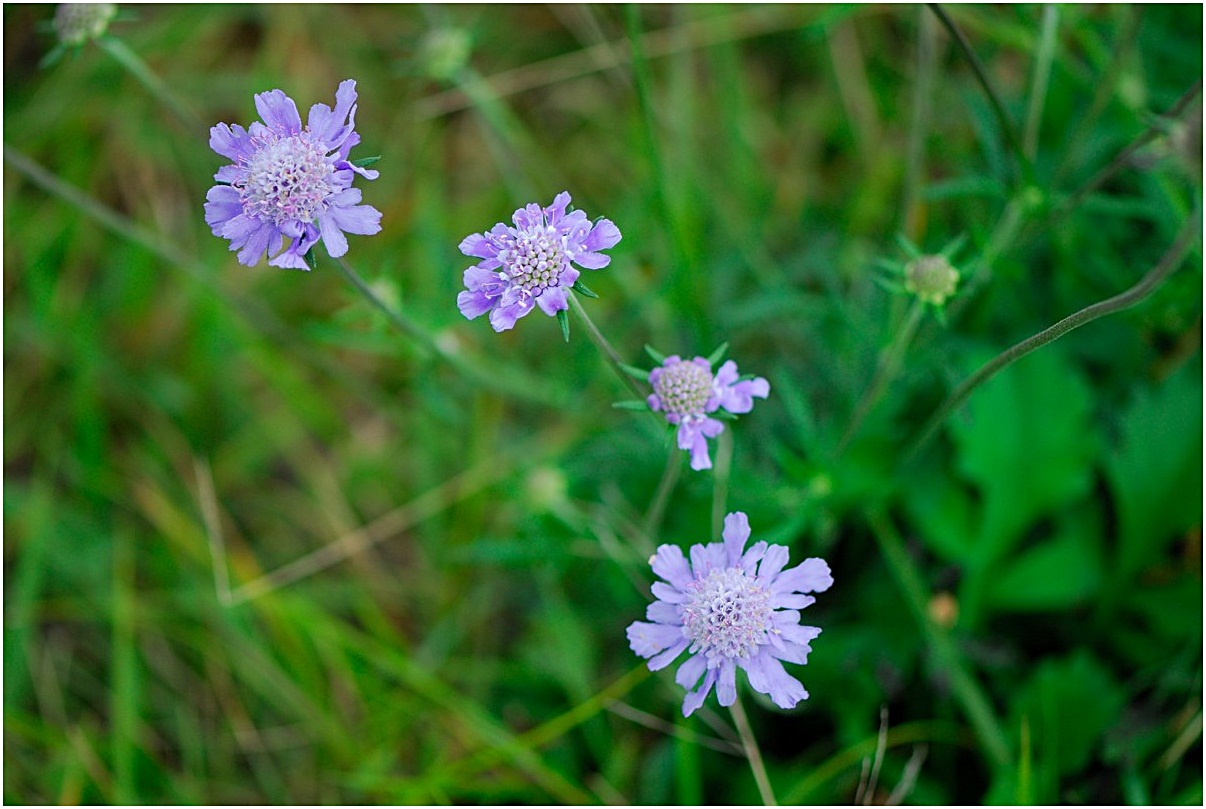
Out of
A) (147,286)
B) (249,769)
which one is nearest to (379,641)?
(249,769)

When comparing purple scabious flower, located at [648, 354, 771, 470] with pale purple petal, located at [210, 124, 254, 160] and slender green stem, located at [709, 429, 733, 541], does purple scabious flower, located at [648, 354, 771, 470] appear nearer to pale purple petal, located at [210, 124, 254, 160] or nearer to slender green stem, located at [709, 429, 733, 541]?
slender green stem, located at [709, 429, 733, 541]

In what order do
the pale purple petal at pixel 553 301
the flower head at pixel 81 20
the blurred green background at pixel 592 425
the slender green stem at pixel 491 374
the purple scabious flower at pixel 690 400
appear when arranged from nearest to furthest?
the pale purple petal at pixel 553 301, the purple scabious flower at pixel 690 400, the flower head at pixel 81 20, the slender green stem at pixel 491 374, the blurred green background at pixel 592 425

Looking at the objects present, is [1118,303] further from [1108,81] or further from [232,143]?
[232,143]

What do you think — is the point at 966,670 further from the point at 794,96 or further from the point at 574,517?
the point at 794,96

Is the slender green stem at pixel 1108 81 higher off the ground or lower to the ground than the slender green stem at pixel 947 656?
higher

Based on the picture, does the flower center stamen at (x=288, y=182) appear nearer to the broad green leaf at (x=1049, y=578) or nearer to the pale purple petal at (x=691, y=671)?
the pale purple petal at (x=691, y=671)

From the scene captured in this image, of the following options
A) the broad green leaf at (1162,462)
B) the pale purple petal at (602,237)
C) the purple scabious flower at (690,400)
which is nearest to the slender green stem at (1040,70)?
the broad green leaf at (1162,462)

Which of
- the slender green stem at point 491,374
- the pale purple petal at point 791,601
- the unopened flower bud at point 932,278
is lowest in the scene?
the pale purple petal at point 791,601
